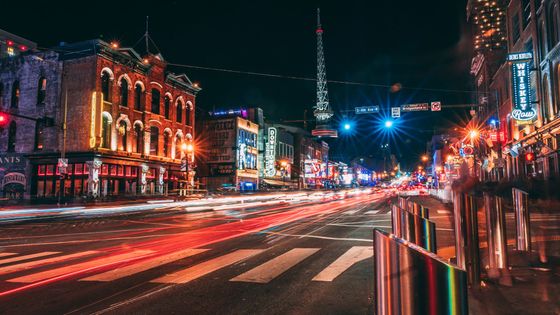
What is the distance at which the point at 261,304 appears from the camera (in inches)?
195

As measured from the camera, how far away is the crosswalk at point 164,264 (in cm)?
652

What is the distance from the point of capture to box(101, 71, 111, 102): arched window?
38981mm

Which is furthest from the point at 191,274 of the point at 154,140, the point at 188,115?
the point at 188,115

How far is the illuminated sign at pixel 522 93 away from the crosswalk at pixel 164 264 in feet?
80.1

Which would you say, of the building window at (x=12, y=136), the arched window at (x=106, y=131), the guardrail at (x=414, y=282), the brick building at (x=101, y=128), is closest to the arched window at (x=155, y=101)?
the brick building at (x=101, y=128)

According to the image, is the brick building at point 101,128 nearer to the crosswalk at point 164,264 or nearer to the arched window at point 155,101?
the arched window at point 155,101

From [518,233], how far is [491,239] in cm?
214

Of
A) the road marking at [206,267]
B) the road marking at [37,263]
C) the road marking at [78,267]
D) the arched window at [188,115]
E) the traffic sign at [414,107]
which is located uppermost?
the arched window at [188,115]

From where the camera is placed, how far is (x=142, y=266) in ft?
24.4

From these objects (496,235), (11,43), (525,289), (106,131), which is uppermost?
(11,43)

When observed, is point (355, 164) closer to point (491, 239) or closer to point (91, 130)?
point (91, 130)

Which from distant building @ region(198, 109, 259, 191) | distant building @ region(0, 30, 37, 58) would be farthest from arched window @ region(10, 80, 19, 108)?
distant building @ region(0, 30, 37, 58)

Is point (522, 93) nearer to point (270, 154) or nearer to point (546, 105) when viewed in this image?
point (546, 105)

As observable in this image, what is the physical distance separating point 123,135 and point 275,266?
38005mm
